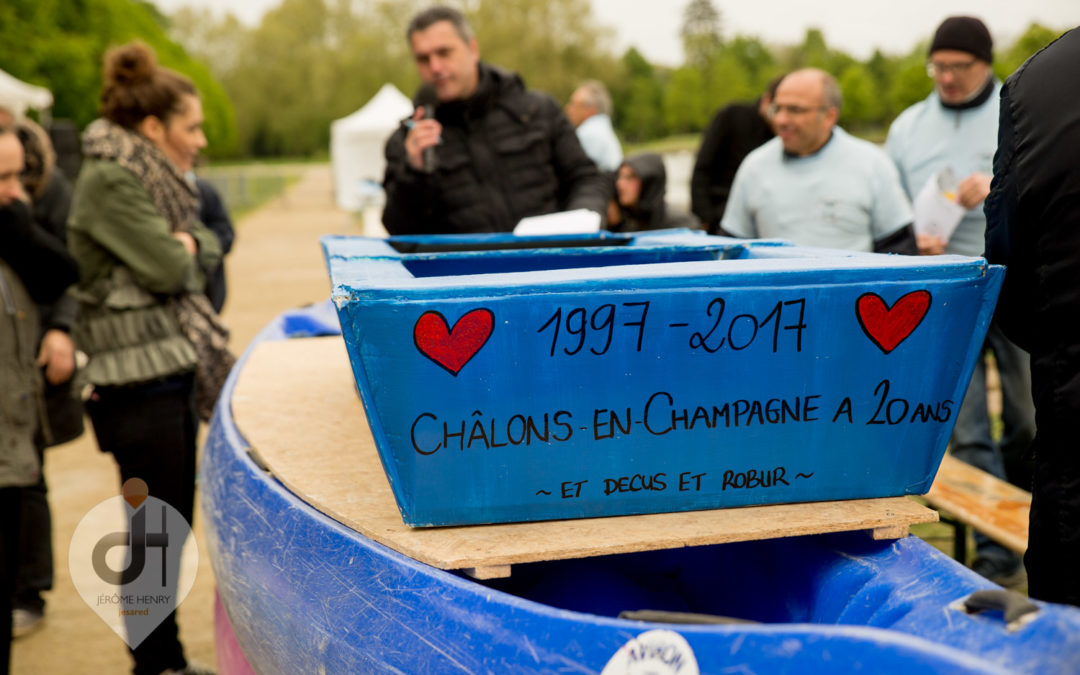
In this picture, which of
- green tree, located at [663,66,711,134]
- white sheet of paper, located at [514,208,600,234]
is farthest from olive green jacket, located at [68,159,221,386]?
green tree, located at [663,66,711,134]

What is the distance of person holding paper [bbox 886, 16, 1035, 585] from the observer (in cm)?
382

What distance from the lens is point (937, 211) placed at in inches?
→ 148

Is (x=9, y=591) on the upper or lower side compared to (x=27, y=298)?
lower

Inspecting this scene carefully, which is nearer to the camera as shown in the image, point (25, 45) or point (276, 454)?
point (276, 454)

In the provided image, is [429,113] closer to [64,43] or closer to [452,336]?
[452,336]

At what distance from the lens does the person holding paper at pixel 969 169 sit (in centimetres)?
382

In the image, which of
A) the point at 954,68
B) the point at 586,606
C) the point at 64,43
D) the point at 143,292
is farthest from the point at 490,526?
the point at 64,43

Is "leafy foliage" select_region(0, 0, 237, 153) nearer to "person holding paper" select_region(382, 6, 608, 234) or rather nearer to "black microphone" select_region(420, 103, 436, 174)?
"person holding paper" select_region(382, 6, 608, 234)

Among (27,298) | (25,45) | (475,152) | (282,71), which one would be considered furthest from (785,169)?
(282,71)

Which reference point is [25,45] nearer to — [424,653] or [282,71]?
[424,653]

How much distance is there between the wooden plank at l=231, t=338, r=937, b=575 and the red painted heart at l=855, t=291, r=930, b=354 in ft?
0.96

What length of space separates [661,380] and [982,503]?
6.66ft

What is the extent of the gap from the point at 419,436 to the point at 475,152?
2308mm

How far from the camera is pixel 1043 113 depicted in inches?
59.9
